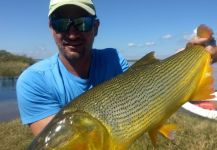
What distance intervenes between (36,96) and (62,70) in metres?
0.41

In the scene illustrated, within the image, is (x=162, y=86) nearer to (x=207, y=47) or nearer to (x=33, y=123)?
(x=207, y=47)

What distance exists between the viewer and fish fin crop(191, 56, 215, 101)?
393cm

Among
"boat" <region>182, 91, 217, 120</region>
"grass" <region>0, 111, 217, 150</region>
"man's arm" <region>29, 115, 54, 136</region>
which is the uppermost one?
"man's arm" <region>29, 115, 54, 136</region>

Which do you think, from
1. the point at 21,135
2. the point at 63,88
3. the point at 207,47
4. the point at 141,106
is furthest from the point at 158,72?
the point at 21,135

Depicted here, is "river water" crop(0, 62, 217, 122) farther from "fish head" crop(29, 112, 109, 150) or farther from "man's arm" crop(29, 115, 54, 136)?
"fish head" crop(29, 112, 109, 150)

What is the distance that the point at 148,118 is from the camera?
3.43 meters

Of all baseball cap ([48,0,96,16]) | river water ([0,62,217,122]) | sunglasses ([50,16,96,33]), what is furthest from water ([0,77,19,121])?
sunglasses ([50,16,96,33])

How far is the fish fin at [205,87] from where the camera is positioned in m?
3.93

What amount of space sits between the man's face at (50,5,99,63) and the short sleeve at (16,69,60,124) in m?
0.40

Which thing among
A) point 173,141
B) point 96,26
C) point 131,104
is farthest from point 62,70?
point 173,141

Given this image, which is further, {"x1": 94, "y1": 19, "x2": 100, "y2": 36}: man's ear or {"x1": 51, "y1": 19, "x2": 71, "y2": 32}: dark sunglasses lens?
{"x1": 94, "y1": 19, "x2": 100, "y2": 36}: man's ear

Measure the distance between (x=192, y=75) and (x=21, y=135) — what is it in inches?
245

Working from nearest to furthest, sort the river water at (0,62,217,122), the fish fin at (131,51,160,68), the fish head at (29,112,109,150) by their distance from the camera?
the fish head at (29,112,109,150) → the fish fin at (131,51,160,68) → the river water at (0,62,217,122)

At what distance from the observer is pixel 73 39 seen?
173 inches
